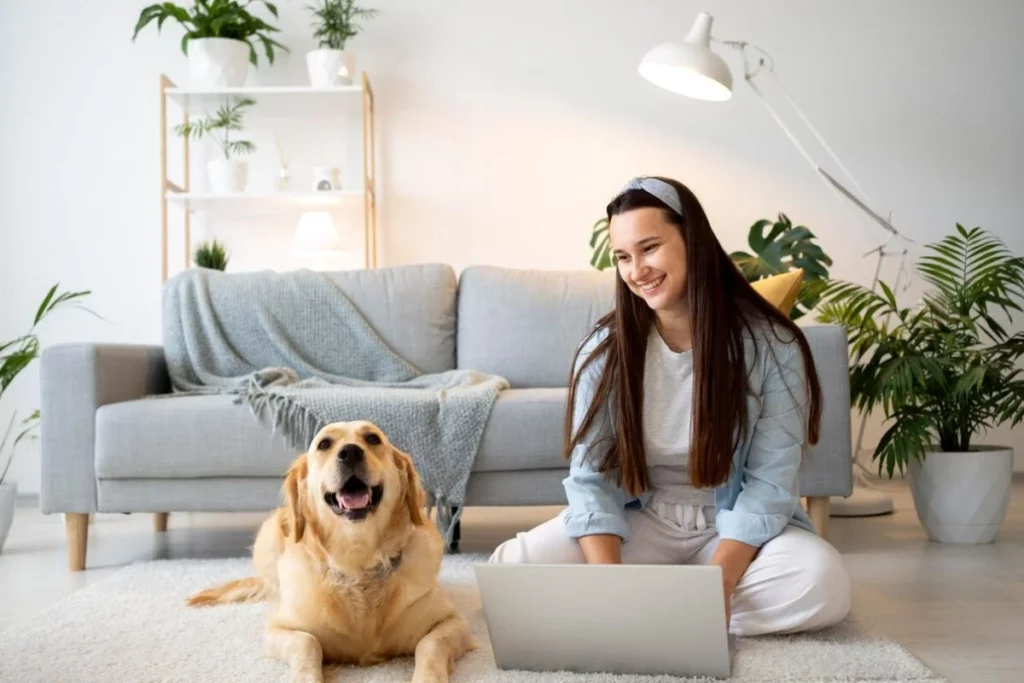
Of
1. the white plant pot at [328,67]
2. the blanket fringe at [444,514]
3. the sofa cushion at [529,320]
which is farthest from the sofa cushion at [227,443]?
the white plant pot at [328,67]

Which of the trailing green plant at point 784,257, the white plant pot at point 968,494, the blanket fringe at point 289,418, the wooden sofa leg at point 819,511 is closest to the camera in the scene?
the blanket fringe at point 289,418

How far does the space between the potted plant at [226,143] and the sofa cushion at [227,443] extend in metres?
1.72

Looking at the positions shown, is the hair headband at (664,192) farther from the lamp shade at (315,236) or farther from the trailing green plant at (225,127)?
the trailing green plant at (225,127)

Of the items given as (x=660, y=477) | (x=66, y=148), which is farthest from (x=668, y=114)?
(x=660, y=477)

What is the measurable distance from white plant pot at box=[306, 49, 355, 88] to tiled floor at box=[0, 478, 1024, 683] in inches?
69.0

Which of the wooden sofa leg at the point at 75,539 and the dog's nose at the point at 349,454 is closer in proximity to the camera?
the dog's nose at the point at 349,454

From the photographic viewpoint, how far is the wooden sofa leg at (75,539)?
265 cm

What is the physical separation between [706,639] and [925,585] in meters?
1.05

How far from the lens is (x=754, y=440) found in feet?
5.71

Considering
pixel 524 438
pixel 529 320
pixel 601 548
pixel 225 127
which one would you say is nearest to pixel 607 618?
pixel 601 548

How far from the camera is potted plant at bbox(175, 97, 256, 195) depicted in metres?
4.13

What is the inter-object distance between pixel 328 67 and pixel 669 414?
283 cm

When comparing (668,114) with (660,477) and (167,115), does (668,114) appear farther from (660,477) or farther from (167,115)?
(660,477)

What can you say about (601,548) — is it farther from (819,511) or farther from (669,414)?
(819,511)
